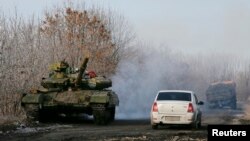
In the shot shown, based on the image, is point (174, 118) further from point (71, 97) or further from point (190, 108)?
point (71, 97)

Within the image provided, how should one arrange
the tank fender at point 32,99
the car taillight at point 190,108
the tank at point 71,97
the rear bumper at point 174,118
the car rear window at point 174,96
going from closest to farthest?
the rear bumper at point 174,118, the car taillight at point 190,108, the car rear window at point 174,96, the tank at point 71,97, the tank fender at point 32,99

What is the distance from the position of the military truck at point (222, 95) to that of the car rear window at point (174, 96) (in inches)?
1221

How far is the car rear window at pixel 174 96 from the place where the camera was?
20203 millimetres

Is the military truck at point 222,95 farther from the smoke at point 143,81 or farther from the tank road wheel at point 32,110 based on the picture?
the tank road wheel at point 32,110

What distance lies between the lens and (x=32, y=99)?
22.9 m

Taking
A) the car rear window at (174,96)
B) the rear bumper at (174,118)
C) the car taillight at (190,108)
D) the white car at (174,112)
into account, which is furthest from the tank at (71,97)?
the car taillight at (190,108)

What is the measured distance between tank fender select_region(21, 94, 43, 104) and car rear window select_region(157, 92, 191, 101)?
207 inches

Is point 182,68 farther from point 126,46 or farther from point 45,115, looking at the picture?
point 45,115

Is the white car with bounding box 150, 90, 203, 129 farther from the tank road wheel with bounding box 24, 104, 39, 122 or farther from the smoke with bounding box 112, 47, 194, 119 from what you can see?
the smoke with bounding box 112, 47, 194, 119

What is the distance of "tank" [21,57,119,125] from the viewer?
890 inches

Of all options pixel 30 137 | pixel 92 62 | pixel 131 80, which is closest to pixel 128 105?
pixel 131 80

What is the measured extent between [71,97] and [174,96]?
492cm

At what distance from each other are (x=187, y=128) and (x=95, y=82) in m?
5.59

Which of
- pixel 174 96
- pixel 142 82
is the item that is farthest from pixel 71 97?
pixel 142 82
